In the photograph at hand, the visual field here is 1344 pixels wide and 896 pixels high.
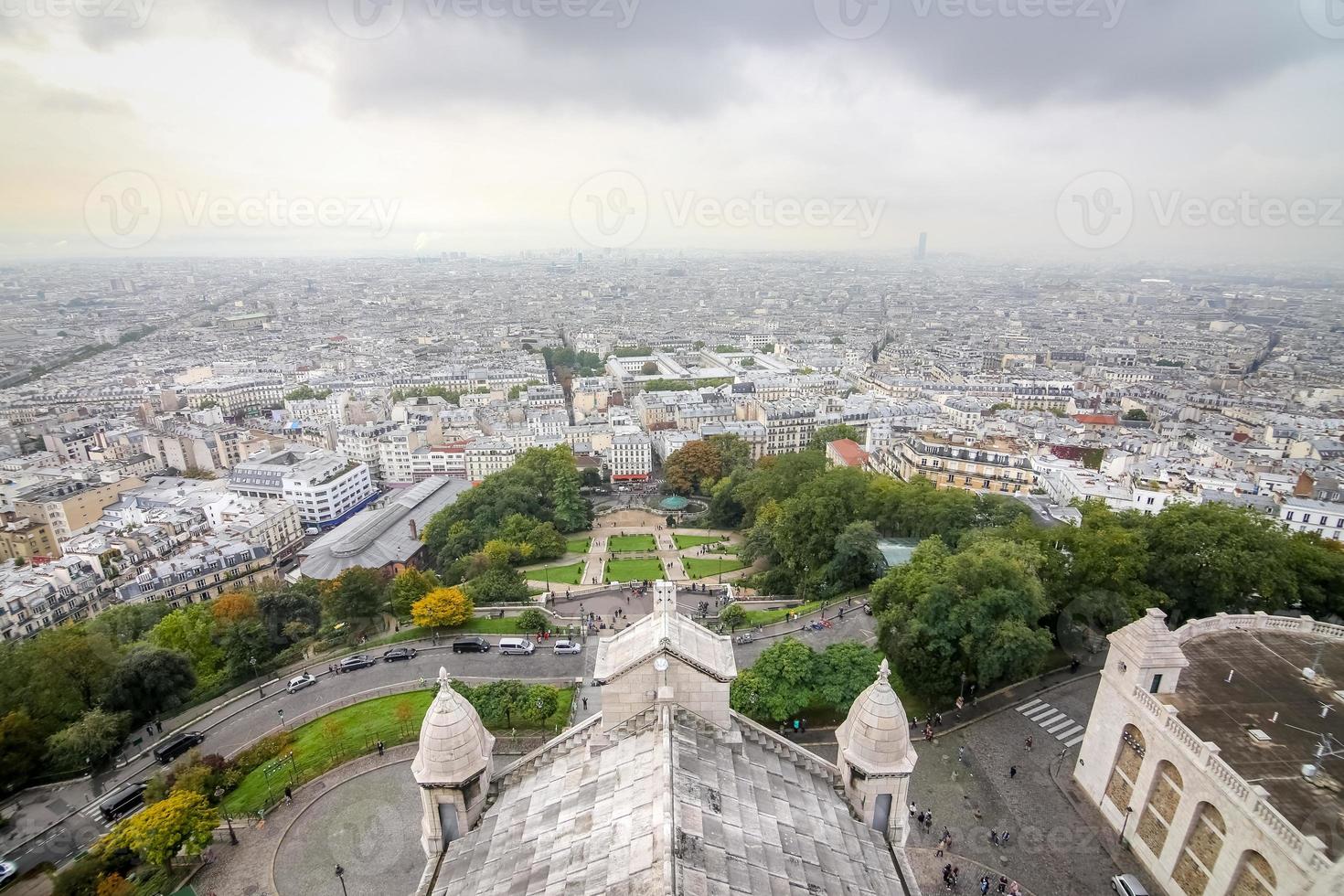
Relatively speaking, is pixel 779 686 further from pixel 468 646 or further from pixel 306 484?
pixel 306 484

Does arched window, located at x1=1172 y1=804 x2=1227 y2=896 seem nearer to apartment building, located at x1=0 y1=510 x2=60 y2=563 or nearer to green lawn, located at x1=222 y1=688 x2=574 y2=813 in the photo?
green lawn, located at x1=222 y1=688 x2=574 y2=813

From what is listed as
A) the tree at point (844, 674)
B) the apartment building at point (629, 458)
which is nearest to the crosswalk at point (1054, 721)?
the tree at point (844, 674)

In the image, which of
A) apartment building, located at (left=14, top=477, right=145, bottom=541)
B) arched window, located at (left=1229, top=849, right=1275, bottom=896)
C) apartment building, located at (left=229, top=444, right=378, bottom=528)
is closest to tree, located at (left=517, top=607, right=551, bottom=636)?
arched window, located at (left=1229, top=849, right=1275, bottom=896)

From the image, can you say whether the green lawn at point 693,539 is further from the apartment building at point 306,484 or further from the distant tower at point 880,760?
the distant tower at point 880,760

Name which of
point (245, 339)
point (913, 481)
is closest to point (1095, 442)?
point (913, 481)

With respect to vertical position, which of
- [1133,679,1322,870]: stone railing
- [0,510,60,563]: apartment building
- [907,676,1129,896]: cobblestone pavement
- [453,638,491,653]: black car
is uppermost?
[1133,679,1322,870]: stone railing
